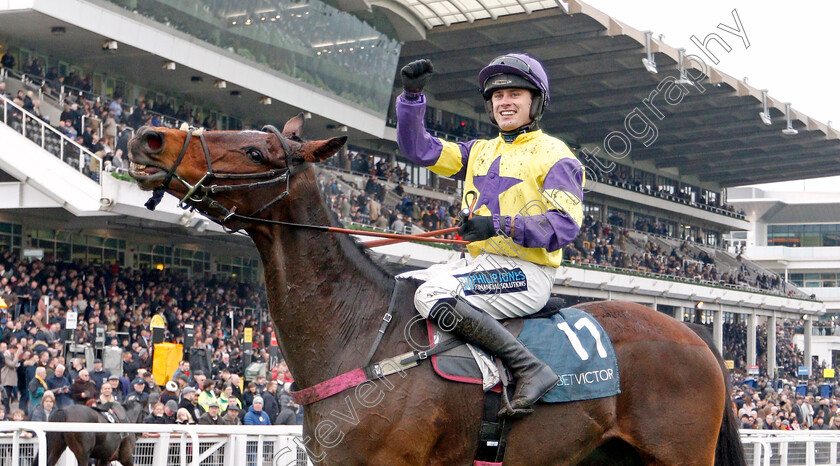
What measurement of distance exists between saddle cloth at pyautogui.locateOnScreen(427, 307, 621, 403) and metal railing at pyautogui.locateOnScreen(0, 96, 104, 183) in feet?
41.3

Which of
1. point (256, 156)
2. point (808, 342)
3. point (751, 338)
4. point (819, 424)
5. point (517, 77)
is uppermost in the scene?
point (517, 77)

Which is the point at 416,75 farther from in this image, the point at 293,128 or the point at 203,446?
the point at 203,446

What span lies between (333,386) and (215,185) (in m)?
0.79

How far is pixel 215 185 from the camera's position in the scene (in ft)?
10.6

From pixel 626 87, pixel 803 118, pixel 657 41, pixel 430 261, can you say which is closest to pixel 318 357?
pixel 430 261

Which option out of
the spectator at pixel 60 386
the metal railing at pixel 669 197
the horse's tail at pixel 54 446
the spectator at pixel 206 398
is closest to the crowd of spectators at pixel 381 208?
the spectator at pixel 206 398

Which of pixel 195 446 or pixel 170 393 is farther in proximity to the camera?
pixel 170 393

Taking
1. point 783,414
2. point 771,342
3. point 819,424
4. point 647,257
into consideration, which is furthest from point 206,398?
point 771,342

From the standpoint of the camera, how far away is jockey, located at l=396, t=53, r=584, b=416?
3.38m

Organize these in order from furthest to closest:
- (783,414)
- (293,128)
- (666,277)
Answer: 1. (666,277)
2. (783,414)
3. (293,128)

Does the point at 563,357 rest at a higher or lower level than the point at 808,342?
higher

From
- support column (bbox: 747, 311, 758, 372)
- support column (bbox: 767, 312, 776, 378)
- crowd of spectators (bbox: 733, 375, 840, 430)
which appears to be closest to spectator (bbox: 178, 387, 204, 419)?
crowd of spectators (bbox: 733, 375, 840, 430)

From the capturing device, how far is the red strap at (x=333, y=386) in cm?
322

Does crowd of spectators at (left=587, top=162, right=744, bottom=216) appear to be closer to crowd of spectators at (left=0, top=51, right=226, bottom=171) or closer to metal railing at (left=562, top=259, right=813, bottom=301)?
metal railing at (left=562, top=259, right=813, bottom=301)
